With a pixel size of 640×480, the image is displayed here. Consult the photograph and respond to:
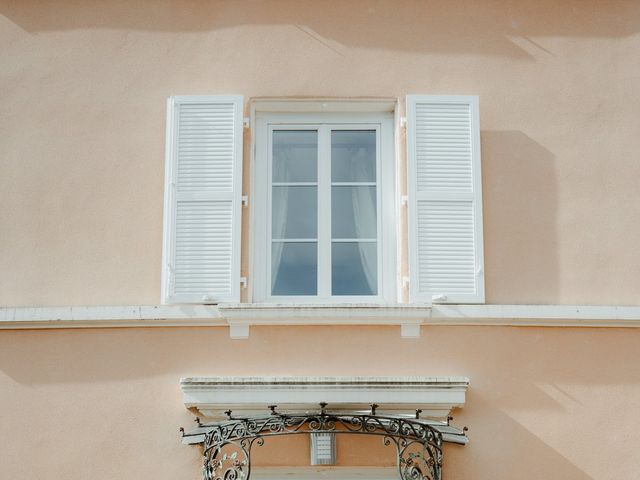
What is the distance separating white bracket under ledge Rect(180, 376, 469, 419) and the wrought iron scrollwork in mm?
111

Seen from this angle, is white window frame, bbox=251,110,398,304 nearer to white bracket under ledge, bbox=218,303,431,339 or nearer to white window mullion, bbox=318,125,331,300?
white window mullion, bbox=318,125,331,300

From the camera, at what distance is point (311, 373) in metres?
7.28

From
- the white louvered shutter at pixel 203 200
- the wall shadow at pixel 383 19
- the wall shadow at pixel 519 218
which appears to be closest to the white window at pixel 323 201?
the white louvered shutter at pixel 203 200

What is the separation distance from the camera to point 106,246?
759 cm

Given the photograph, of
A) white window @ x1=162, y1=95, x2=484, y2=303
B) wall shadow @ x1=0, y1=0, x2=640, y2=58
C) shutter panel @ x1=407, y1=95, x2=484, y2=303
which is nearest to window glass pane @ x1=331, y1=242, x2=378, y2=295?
white window @ x1=162, y1=95, x2=484, y2=303

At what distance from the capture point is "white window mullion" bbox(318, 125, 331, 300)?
7664mm

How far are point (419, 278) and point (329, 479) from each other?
152cm

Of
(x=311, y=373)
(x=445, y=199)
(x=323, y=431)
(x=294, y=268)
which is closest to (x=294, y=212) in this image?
(x=294, y=268)

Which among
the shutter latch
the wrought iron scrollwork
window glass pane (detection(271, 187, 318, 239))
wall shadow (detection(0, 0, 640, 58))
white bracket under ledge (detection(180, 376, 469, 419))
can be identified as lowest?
the wrought iron scrollwork

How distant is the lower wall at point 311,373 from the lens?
7195mm

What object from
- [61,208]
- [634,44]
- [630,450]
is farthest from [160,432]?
[634,44]

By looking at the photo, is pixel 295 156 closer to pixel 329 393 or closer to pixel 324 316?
pixel 324 316

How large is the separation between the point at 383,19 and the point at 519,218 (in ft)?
5.95

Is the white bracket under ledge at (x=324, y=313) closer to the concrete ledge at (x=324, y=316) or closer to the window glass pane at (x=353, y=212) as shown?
the concrete ledge at (x=324, y=316)
